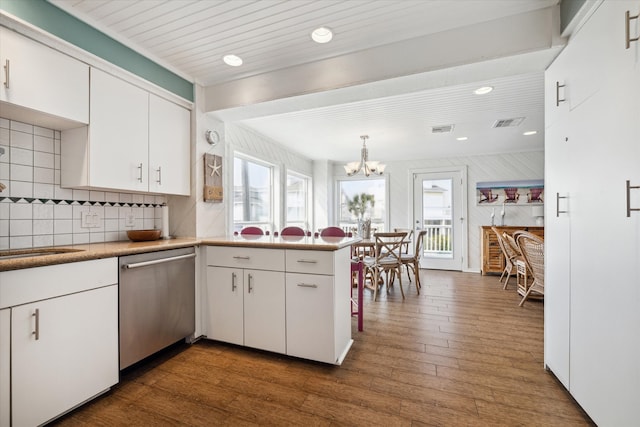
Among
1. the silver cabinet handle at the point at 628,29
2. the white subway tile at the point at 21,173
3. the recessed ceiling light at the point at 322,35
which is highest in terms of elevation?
the recessed ceiling light at the point at 322,35

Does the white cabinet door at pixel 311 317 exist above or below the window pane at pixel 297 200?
below

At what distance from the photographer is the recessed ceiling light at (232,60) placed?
2.36 meters

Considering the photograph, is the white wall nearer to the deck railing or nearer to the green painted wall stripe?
the deck railing

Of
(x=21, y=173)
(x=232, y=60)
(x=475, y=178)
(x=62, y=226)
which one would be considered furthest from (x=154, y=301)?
(x=475, y=178)

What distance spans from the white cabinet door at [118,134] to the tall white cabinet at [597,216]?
2994 millimetres

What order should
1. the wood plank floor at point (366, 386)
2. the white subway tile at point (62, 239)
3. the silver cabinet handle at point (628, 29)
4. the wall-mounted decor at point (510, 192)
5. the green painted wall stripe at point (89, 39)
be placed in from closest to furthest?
the silver cabinet handle at point (628, 29) → the wood plank floor at point (366, 386) → the green painted wall stripe at point (89, 39) → the white subway tile at point (62, 239) → the wall-mounted decor at point (510, 192)

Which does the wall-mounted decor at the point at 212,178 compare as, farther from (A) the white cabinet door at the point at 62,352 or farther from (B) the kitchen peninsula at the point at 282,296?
(A) the white cabinet door at the point at 62,352

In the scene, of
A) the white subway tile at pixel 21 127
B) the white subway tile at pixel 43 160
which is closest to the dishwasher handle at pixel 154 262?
the white subway tile at pixel 43 160

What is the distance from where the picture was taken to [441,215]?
6.01 m

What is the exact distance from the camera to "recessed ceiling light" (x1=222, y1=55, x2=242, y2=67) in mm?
2358

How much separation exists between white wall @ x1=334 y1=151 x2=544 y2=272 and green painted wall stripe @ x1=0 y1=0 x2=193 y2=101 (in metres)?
4.86

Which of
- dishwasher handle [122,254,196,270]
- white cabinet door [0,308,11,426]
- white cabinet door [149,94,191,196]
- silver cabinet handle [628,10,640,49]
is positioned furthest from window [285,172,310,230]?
silver cabinet handle [628,10,640,49]

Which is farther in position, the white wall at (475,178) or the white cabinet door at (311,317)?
the white wall at (475,178)

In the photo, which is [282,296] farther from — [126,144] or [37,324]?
[126,144]
